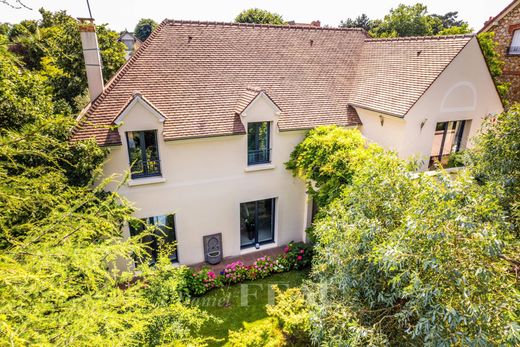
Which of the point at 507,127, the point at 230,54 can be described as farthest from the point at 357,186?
the point at 230,54

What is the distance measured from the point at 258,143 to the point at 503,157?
449 inches

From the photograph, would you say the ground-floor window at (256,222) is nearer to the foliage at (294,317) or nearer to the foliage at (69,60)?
the foliage at (294,317)

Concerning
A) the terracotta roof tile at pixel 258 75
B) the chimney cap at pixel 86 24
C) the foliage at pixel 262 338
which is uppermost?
the chimney cap at pixel 86 24

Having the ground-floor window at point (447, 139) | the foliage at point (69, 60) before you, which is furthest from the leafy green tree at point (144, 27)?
the ground-floor window at point (447, 139)

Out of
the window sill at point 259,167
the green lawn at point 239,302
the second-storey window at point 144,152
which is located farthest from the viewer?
the window sill at point 259,167

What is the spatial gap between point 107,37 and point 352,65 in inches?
888

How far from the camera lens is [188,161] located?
16422 mm

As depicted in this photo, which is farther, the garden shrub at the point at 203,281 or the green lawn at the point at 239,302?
the garden shrub at the point at 203,281

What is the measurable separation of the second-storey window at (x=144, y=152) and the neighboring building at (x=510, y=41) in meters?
28.8

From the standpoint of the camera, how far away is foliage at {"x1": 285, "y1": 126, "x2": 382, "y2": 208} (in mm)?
14320

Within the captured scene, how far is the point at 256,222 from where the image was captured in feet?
64.3

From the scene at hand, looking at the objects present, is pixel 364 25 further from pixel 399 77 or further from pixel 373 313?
pixel 373 313

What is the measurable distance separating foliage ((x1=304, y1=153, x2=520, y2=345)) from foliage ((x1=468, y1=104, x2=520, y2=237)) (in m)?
3.58

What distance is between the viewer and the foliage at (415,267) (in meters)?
6.01
